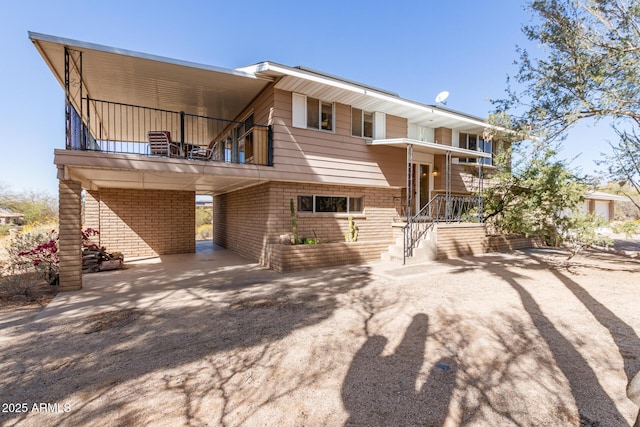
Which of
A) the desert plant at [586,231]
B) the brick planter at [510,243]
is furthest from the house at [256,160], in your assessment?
the desert plant at [586,231]

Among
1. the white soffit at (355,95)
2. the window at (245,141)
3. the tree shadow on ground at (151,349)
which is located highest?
the white soffit at (355,95)

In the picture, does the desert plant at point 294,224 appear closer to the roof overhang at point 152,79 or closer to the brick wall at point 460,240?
the roof overhang at point 152,79

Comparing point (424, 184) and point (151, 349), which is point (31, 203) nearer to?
point (151, 349)

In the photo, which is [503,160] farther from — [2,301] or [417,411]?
[2,301]

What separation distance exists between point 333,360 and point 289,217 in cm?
636

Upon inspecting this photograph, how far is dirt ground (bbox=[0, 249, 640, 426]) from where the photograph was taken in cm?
244

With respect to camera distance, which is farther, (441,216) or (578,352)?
(441,216)

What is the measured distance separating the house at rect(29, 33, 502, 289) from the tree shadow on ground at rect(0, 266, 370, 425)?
109 inches

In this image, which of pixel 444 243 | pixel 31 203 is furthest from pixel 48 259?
pixel 31 203

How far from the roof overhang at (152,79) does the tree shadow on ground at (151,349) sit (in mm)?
5839

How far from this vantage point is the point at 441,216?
41.1 feet

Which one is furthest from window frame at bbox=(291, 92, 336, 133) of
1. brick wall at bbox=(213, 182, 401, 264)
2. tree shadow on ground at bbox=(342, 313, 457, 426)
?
tree shadow on ground at bbox=(342, 313, 457, 426)

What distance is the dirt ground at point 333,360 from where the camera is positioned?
2.44m

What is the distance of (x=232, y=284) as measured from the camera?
696cm
